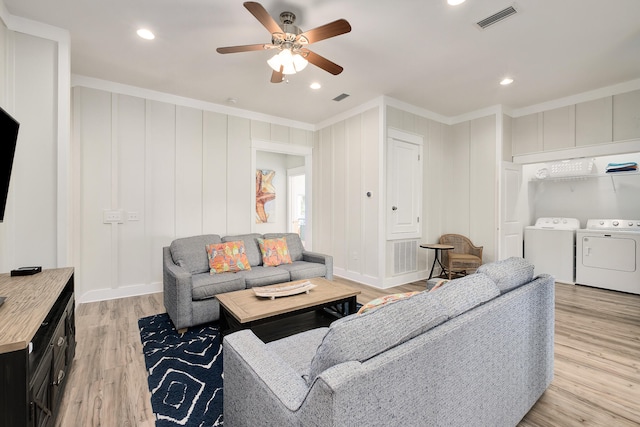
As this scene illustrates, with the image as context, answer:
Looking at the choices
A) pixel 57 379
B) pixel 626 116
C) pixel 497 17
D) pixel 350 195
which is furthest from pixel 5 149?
pixel 626 116

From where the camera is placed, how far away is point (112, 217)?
12.3 feet

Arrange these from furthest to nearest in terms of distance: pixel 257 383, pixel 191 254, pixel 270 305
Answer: pixel 191 254 → pixel 270 305 → pixel 257 383

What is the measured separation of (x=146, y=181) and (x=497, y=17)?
430 cm

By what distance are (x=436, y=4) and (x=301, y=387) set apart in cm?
279

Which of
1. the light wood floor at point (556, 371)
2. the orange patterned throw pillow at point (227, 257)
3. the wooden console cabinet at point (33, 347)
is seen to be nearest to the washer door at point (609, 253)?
→ the light wood floor at point (556, 371)

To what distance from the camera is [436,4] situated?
235 cm

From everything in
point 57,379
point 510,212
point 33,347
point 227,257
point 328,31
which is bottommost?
point 57,379

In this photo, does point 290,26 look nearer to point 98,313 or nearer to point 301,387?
point 301,387

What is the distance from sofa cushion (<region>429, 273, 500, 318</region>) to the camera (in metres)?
1.28

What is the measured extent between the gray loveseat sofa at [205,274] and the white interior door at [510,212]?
282 centimetres

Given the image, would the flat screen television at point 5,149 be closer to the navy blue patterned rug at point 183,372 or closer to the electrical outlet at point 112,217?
the navy blue patterned rug at point 183,372

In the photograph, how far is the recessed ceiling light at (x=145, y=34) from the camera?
268 cm

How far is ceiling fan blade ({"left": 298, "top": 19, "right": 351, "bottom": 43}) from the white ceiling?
29 cm

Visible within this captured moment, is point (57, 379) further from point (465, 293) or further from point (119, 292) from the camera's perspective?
point (119, 292)
